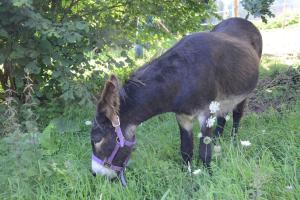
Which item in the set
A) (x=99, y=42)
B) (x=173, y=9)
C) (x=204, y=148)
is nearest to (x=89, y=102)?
(x=99, y=42)

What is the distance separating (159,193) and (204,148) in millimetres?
644

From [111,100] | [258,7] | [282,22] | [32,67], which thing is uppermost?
[258,7]

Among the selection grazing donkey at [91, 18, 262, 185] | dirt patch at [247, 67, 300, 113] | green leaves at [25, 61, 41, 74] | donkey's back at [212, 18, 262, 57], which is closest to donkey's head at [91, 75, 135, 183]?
grazing donkey at [91, 18, 262, 185]

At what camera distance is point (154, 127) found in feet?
14.3

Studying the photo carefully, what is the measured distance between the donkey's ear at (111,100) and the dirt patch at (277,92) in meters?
2.22

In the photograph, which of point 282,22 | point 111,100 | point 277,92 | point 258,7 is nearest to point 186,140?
point 111,100

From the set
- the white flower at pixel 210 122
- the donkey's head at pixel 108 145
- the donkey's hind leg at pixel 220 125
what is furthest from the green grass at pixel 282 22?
the donkey's head at pixel 108 145

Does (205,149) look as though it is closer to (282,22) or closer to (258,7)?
(258,7)

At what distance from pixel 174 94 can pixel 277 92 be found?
2294 mm

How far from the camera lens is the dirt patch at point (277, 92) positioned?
475 centimetres

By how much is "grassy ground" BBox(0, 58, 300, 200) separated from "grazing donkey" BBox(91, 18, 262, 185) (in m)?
0.17

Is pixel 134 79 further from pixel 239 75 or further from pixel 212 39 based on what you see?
pixel 239 75

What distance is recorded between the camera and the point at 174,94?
315cm

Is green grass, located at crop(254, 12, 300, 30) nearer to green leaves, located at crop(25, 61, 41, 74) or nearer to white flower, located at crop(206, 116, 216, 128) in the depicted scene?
green leaves, located at crop(25, 61, 41, 74)
